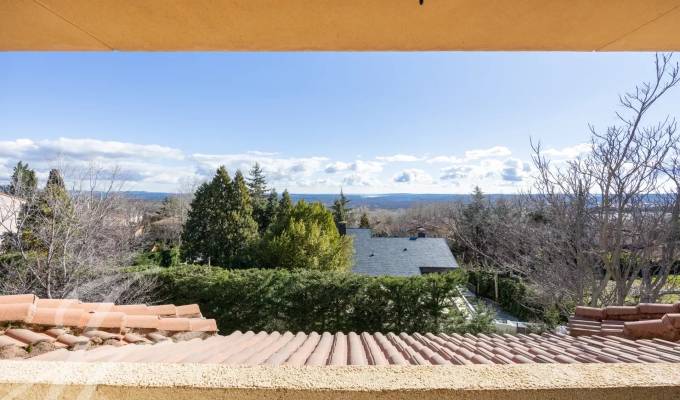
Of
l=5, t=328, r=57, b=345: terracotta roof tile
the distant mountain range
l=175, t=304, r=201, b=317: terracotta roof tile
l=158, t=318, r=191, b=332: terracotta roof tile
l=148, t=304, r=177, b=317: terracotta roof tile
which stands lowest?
l=175, t=304, r=201, b=317: terracotta roof tile

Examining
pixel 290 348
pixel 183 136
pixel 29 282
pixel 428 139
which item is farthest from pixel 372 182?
pixel 290 348

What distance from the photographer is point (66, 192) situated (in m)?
8.52

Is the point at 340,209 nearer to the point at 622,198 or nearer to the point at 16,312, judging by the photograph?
the point at 622,198

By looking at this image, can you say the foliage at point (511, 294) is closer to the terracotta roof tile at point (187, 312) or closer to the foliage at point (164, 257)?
the terracotta roof tile at point (187, 312)

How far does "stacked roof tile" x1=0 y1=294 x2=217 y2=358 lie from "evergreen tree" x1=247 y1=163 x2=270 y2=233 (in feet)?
62.3

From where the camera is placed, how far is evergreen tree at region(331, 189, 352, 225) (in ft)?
89.5

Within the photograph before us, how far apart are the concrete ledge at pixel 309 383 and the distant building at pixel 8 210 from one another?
33.0ft

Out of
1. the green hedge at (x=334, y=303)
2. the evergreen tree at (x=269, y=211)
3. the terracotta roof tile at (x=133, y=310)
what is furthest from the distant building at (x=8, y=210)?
the evergreen tree at (x=269, y=211)

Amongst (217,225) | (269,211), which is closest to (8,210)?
(217,225)

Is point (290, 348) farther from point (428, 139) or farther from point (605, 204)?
point (428, 139)

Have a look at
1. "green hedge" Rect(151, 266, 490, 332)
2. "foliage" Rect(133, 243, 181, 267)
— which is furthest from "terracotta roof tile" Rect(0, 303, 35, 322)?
"foliage" Rect(133, 243, 181, 267)

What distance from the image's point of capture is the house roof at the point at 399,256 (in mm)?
15008
